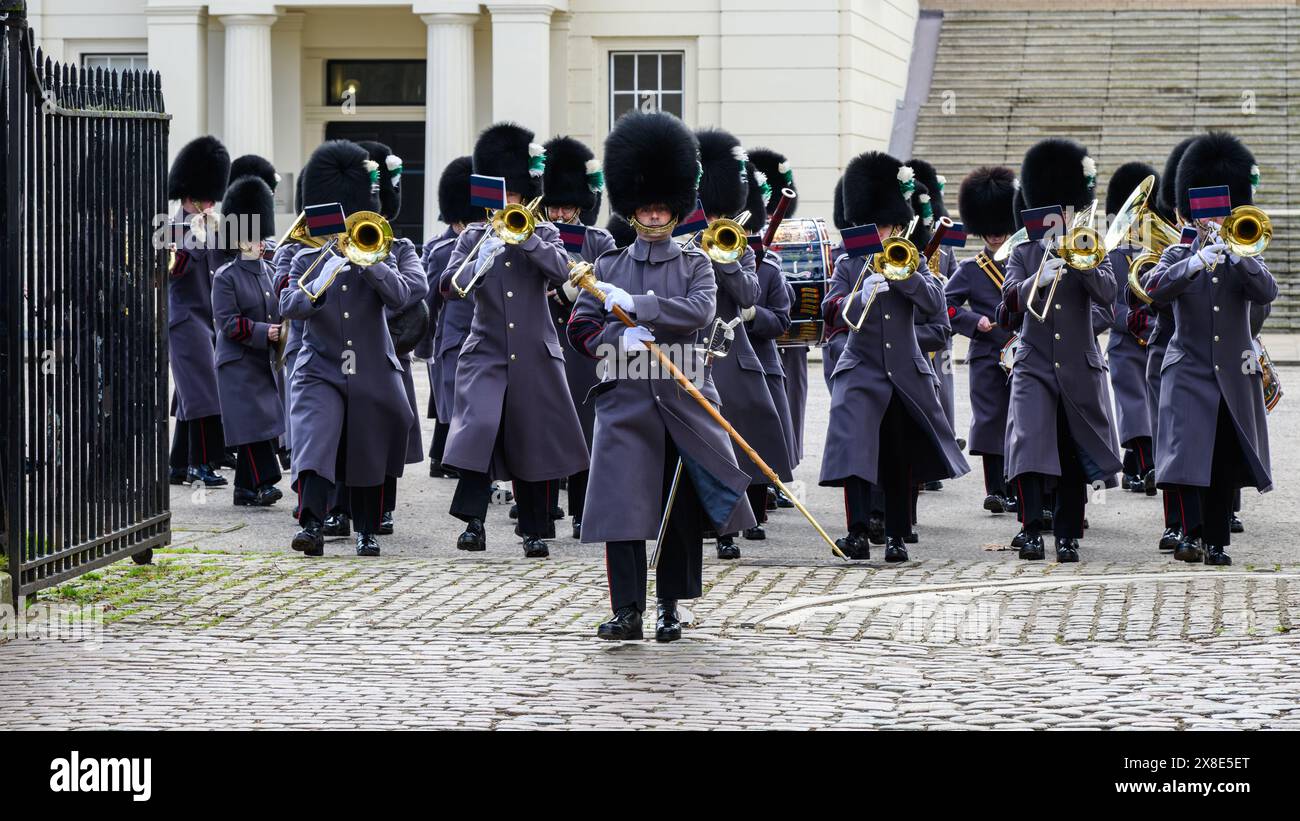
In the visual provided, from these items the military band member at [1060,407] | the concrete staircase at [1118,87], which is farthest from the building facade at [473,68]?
the military band member at [1060,407]

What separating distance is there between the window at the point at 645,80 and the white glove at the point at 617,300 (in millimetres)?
21710

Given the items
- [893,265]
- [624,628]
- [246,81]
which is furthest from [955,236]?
[246,81]

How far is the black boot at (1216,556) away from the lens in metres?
10.1

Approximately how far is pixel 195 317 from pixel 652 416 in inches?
224

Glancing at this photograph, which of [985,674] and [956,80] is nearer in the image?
[985,674]

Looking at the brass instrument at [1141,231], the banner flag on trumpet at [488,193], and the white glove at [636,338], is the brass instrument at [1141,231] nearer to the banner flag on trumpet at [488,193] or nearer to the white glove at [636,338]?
the banner flag on trumpet at [488,193]

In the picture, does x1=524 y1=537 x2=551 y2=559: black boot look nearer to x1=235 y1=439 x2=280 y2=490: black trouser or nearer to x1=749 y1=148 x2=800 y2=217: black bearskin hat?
x1=235 y1=439 x2=280 y2=490: black trouser

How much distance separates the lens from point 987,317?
12320 mm

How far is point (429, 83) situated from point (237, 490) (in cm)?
1666

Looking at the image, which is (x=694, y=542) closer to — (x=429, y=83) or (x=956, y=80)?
(x=429, y=83)

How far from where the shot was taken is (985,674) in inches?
289

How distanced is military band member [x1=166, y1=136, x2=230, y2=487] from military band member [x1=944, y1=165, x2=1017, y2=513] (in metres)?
4.21

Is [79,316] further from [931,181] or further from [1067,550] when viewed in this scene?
[931,181]
